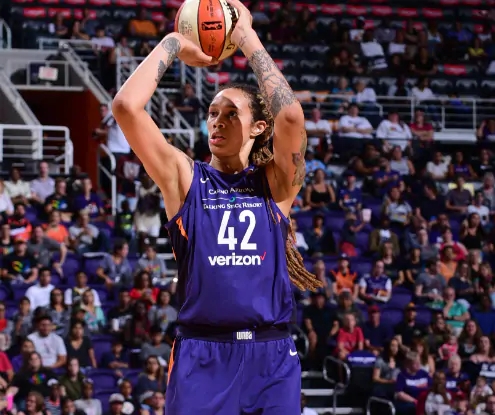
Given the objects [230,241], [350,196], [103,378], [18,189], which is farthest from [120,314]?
[230,241]

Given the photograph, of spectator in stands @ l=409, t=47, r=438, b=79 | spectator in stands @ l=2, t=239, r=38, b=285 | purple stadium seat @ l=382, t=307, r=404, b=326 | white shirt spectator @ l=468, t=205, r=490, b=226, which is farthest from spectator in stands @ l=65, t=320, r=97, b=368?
spectator in stands @ l=409, t=47, r=438, b=79

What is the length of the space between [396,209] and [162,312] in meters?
4.47

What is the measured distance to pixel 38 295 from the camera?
36.8ft

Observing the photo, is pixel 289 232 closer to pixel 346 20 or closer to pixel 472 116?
pixel 472 116

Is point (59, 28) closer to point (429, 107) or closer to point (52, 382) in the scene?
point (429, 107)

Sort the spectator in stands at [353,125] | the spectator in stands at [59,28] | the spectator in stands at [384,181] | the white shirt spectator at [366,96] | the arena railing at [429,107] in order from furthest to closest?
the spectator in stands at [59,28], the white shirt spectator at [366,96], the arena railing at [429,107], the spectator in stands at [353,125], the spectator in stands at [384,181]

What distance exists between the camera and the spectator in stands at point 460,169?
16025mm

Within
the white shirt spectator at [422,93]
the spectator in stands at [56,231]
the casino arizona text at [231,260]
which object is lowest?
the casino arizona text at [231,260]

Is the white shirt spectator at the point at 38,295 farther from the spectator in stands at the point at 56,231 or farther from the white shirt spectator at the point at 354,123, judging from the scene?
the white shirt spectator at the point at 354,123

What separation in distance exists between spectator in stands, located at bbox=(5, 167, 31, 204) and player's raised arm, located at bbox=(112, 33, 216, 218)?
890cm

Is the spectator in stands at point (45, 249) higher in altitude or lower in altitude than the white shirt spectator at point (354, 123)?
lower

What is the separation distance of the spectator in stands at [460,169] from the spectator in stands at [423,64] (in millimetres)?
2996

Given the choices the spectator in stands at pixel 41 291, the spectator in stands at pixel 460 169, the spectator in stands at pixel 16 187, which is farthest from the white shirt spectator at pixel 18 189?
the spectator in stands at pixel 460 169

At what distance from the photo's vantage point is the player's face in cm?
418
